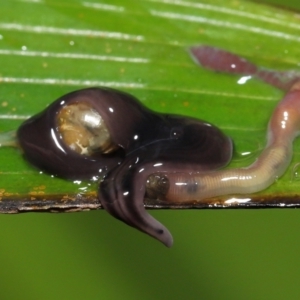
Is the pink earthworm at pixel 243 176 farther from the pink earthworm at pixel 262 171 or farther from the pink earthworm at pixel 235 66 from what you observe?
the pink earthworm at pixel 235 66

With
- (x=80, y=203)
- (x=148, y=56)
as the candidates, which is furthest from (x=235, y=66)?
(x=80, y=203)

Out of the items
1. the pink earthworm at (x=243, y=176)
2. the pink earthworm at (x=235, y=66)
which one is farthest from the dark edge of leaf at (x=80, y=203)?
the pink earthworm at (x=235, y=66)

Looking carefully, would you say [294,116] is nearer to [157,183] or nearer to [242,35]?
[242,35]

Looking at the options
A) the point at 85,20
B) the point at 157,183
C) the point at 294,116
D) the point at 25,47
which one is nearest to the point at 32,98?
the point at 25,47

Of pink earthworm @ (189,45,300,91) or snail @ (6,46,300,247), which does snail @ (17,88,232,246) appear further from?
pink earthworm @ (189,45,300,91)

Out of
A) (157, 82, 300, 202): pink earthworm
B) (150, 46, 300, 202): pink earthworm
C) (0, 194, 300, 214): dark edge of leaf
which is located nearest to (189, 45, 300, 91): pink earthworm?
(150, 46, 300, 202): pink earthworm

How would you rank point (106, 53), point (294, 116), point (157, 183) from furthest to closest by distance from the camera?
1. point (106, 53)
2. point (294, 116)
3. point (157, 183)
